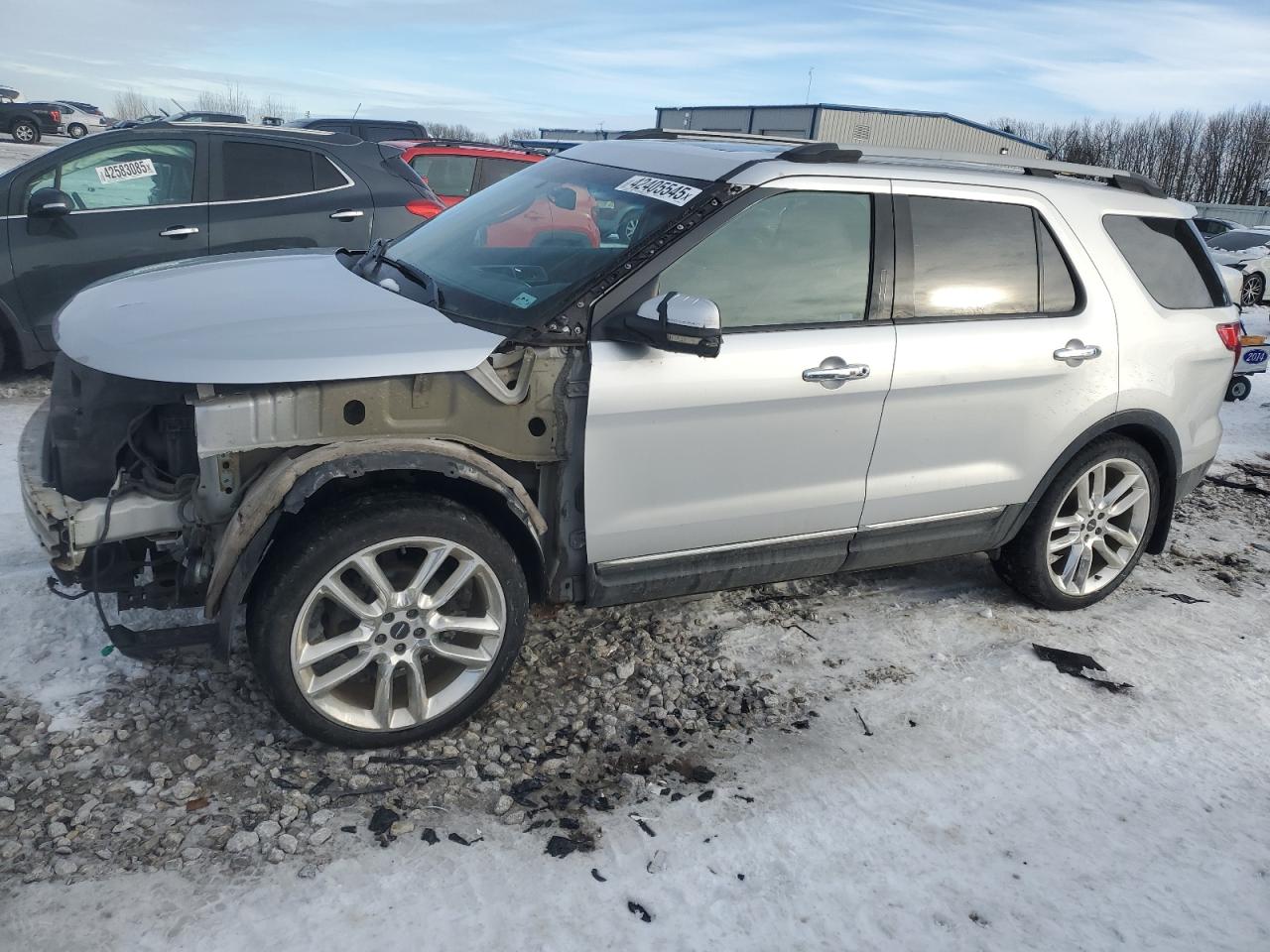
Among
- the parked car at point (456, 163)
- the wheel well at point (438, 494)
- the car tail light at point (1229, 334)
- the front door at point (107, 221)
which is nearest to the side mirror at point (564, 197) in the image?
the wheel well at point (438, 494)

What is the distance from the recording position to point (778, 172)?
137 inches

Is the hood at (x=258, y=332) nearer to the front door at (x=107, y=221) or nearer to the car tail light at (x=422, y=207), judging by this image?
the front door at (x=107, y=221)

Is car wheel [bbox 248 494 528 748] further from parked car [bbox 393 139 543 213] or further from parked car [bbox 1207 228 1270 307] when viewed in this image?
parked car [bbox 1207 228 1270 307]

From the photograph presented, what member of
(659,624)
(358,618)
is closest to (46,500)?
(358,618)

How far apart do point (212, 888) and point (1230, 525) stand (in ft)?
19.0

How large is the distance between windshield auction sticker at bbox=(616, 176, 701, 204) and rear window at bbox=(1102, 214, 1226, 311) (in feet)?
6.62

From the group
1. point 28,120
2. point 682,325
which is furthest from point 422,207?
point 28,120

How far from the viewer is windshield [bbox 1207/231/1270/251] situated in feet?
58.1

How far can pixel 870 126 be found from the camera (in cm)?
4241

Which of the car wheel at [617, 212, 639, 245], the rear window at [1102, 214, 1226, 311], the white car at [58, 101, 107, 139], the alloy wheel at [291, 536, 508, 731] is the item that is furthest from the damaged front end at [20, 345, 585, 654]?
the white car at [58, 101, 107, 139]

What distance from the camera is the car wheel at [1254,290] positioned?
16.5m

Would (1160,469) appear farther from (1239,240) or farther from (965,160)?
(1239,240)

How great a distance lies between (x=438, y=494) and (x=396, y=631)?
0.45m

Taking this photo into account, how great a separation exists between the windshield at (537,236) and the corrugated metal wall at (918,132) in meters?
39.3
